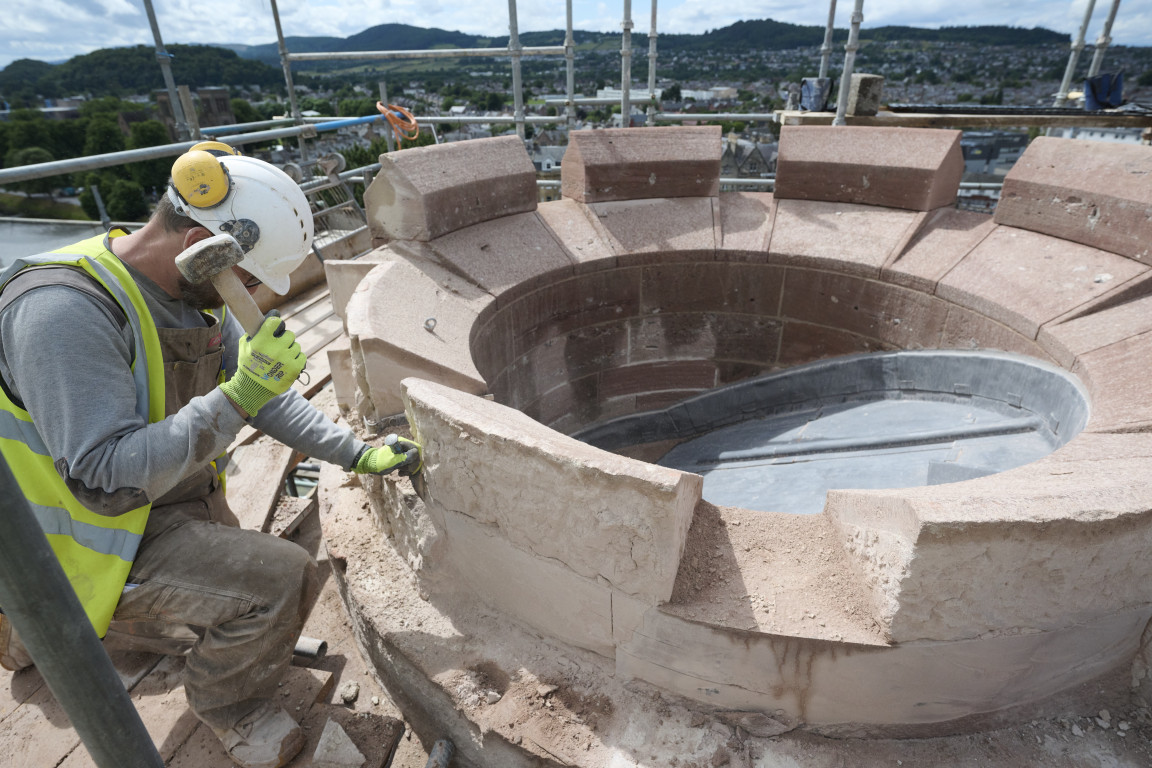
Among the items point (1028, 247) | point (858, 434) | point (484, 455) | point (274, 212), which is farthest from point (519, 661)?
point (1028, 247)

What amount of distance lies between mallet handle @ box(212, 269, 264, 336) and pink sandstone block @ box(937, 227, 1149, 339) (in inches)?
173

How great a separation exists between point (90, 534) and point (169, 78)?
5.10 meters

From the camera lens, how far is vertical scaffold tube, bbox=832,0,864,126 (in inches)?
219

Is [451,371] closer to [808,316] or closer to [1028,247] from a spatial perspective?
[808,316]

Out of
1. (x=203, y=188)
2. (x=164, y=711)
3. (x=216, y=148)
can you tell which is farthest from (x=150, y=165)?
(x=203, y=188)

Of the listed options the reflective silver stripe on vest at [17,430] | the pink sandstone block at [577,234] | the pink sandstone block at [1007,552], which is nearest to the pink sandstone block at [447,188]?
the pink sandstone block at [577,234]

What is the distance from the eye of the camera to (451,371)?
333 centimetres

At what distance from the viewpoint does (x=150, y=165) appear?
1180 inches

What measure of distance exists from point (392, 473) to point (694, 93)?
67.1m

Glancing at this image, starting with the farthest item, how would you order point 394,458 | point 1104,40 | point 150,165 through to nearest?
point 150,165, point 1104,40, point 394,458

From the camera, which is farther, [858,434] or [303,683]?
[858,434]

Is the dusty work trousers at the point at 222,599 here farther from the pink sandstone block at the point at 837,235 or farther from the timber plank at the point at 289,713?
the pink sandstone block at the point at 837,235

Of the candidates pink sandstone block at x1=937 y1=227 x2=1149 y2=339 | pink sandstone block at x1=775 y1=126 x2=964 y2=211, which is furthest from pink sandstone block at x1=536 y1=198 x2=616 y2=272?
pink sandstone block at x1=937 y1=227 x2=1149 y2=339

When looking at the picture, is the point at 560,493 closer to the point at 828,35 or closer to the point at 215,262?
the point at 215,262
